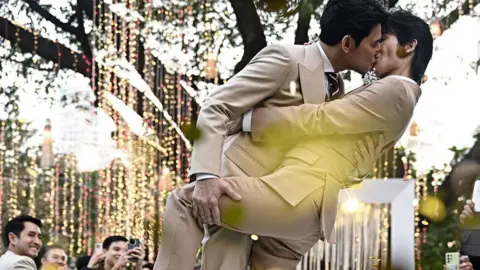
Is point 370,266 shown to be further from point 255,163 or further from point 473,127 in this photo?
point 473,127

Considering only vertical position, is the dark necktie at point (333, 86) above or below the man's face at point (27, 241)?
above

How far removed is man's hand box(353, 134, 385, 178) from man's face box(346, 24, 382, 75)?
20 centimetres

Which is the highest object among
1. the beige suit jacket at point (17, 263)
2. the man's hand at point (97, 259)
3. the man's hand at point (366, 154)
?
the man's hand at point (366, 154)

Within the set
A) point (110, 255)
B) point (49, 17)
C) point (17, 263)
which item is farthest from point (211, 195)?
point (49, 17)

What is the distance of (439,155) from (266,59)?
7.16m

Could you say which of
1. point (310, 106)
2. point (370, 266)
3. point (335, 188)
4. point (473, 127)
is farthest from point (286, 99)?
point (473, 127)

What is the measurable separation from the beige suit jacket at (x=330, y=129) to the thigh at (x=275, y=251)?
0.13 meters

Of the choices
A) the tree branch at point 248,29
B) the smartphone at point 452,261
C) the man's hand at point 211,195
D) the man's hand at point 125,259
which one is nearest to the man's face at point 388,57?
the man's hand at point 211,195

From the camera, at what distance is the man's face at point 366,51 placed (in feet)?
7.54

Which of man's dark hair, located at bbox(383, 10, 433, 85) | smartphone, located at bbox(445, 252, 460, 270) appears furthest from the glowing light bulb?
smartphone, located at bbox(445, 252, 460, 270)

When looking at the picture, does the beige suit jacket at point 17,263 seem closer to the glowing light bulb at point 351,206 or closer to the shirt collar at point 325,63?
the glowing light bulb at point 351,206

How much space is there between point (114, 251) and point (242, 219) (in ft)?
12.0

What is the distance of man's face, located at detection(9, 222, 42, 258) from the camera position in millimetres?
5047

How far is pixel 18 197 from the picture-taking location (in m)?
14.1
